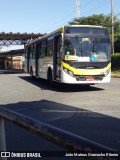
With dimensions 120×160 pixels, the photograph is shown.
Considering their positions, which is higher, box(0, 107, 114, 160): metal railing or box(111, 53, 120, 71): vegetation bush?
box(0, 107, 114, 160): metal railing

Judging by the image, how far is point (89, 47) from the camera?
19.3 metres

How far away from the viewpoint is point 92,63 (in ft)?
62.8

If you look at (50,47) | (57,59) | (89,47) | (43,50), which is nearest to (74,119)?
(89,47)

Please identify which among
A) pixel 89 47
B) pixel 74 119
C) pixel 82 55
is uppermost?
pixel 89 47

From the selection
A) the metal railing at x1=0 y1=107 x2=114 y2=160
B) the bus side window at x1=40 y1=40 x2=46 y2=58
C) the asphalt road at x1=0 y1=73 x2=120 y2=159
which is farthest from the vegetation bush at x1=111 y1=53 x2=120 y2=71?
the metal railing at x1=0 y1=107 x2=114 y2=160

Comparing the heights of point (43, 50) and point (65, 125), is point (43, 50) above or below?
above

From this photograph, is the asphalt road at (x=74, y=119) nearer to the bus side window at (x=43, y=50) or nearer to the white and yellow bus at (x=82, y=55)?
the white and yellow bus at (x=82, y=55)

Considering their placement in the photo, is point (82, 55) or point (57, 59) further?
point (57, 59)

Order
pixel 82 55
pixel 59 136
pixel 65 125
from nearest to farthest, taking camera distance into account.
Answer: pixel 59 136
pixel 65 125
pixel 82 55

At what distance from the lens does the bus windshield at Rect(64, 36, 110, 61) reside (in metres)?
19.0

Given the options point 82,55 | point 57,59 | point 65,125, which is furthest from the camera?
point 57,59

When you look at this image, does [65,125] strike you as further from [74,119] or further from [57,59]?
[57,59]

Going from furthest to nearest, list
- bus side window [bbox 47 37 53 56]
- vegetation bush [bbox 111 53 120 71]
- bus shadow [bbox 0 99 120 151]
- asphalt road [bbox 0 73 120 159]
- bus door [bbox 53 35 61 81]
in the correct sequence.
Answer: vegetation bush [bbox 111 53 120 71] < bus side window [bbox 47 37 53 56] < bus door [bbox 53 35 61 81] < asphalt road [bbox 0 73 120 159] < bus shadow [bbox 0 99 120 151]

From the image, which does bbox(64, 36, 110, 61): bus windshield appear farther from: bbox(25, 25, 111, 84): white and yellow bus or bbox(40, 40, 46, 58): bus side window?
bbox(40, 40, 46, 58): bus side window
